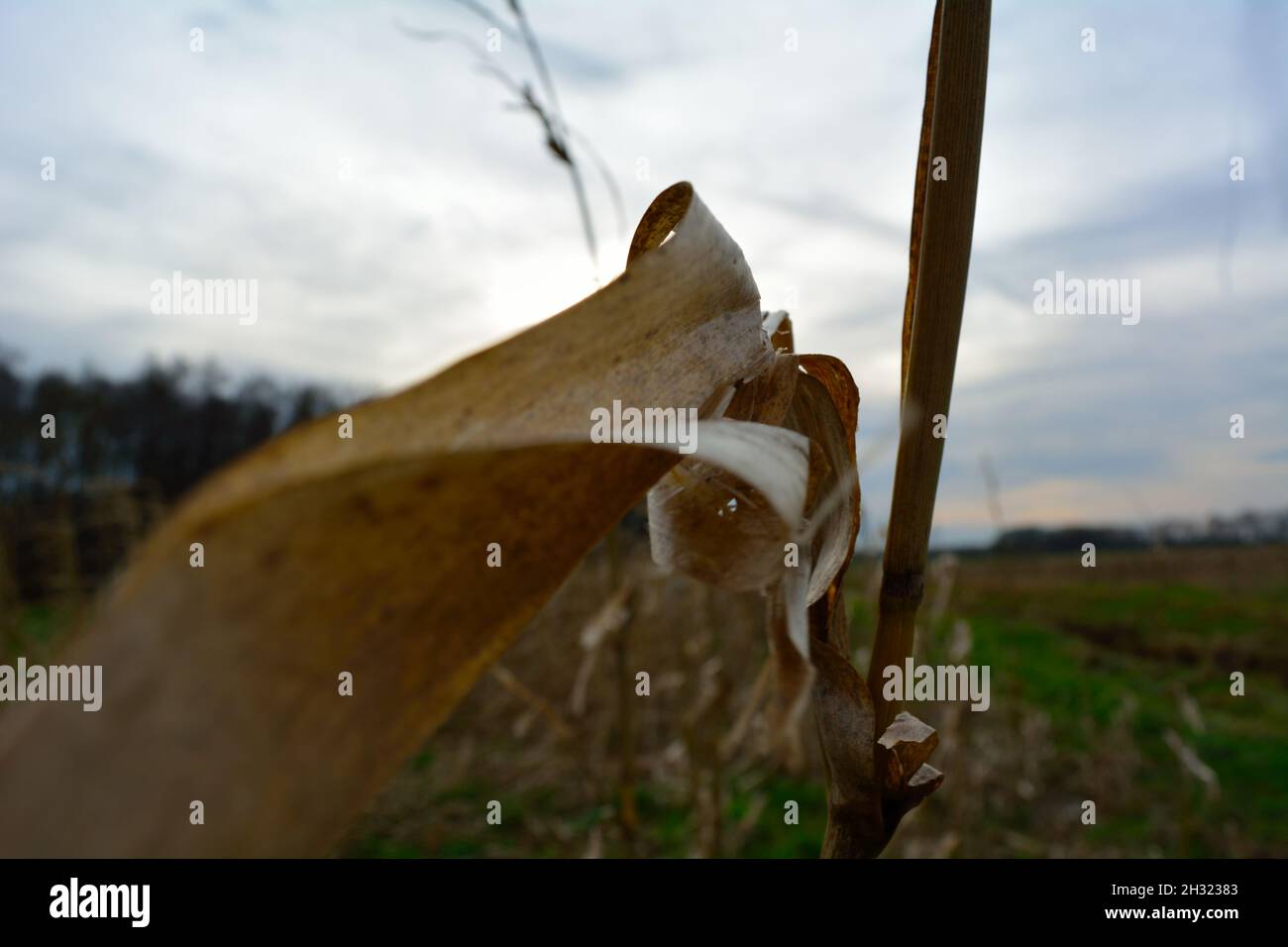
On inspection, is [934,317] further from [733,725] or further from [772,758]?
[733,725]

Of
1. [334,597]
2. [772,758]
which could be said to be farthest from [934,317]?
[772,758]

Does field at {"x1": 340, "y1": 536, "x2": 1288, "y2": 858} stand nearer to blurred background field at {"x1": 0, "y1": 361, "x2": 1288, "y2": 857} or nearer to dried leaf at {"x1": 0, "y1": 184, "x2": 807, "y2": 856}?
blurred background field at {"x1": 0, "y1": 361, "x2": 1288, "y2": 857}

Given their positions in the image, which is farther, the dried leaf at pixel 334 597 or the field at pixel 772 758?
the field at pixel 772 758

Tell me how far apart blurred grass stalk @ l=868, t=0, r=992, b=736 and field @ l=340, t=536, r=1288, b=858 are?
1.40 m

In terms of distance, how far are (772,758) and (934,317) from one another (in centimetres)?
235

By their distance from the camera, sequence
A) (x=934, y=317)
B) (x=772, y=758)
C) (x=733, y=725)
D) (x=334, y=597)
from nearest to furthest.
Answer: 1. (x=334, y=597)
2. (x=934, y=317)
3. (x=772, y=758)
4. (x=733, y=725)

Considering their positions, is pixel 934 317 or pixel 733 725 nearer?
pixel 934 317

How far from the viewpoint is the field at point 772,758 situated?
117 inches

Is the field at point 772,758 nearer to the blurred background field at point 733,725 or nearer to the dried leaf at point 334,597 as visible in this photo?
the blurred background field at point 733,725

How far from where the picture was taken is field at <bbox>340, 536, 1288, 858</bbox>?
117 inches

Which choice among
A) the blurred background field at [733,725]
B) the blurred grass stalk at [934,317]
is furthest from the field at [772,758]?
the blurred grass stalk at [934,317]

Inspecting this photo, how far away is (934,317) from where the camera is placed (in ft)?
1.30

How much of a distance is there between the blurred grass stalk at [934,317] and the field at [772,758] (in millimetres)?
1395
